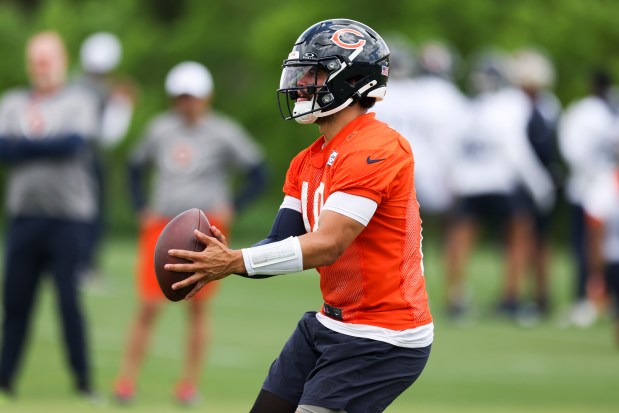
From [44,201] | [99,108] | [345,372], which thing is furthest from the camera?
[99,108]

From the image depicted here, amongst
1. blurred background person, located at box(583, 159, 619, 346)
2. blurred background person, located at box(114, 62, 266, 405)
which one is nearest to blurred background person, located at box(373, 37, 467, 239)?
blurred background person, located at box(583, 159, 619, 346)

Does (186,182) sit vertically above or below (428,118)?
above

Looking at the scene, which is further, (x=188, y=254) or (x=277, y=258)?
(x=277, y=258)

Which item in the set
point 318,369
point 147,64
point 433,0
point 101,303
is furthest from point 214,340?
point 147,64

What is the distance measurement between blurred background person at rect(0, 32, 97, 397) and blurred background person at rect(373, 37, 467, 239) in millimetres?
→ 5643

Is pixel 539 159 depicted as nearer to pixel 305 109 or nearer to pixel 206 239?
pixel 305 109

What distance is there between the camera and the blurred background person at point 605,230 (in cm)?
1294

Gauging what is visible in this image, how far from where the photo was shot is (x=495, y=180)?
14.8 meters

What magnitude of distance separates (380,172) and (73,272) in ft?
15.8

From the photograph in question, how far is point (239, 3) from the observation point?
32188 millimetres

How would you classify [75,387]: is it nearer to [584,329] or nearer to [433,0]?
[584,329]

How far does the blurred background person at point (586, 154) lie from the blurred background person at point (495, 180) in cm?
39

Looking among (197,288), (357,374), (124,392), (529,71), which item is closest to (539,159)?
(529,71)

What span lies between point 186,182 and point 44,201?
1101 mm
